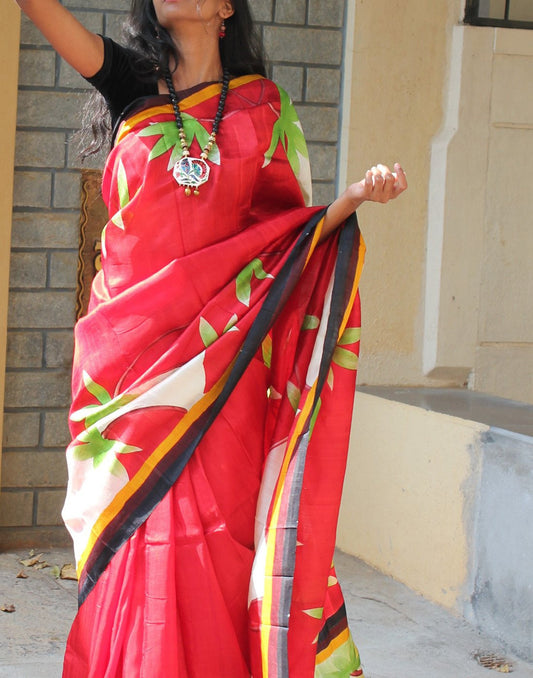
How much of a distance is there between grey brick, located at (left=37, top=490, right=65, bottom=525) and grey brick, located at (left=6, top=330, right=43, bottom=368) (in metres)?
0.54

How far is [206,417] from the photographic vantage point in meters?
2.35

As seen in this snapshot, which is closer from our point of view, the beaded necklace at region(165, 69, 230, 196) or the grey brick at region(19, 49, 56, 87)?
the beaded necklace at region(165, 69, 230, 196)

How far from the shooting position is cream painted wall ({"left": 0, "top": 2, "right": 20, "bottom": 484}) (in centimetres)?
395

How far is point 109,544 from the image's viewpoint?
234 centimetres

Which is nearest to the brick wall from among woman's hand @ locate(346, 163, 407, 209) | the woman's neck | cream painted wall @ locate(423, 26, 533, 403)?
cream painted wall @ locate(423, 26, 533, 403)

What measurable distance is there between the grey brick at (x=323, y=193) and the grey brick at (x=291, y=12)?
67 centimetres

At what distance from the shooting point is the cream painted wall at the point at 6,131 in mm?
3953

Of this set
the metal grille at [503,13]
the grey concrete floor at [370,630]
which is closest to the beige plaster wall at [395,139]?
the metal grille at [503,13]

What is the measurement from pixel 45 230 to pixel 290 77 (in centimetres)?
118

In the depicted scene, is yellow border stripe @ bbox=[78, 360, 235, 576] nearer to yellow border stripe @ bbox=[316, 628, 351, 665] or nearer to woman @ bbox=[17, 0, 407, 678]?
woman @ bbox=[17, 0, 407, 678]

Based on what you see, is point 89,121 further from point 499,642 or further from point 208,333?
point 499,642

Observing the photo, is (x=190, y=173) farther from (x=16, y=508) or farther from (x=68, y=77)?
(x=16, y=508)

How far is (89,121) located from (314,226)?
2.25 ft

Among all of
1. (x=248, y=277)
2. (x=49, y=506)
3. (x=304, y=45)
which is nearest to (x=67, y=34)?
(x=248, y=277)
